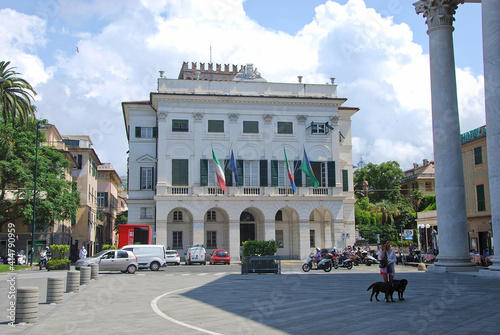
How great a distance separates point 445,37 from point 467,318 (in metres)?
13.1

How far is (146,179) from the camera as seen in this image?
161 feet

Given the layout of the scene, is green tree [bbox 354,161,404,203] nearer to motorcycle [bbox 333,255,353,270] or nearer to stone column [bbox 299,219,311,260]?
stone column [bbox 299,219,311,260]

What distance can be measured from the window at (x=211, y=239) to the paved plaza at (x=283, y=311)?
31.7 meters

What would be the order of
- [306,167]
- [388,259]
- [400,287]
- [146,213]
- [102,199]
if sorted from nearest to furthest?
[400,287]
[388,259]
[306,167]
[146,213]
[102,199]

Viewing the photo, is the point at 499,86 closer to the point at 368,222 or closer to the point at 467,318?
the point at 467,318

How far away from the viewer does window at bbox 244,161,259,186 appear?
48.6 meters

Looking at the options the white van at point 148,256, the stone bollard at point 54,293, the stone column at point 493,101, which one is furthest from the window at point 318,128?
the stone bollard at point 54,293

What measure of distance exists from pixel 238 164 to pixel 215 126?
4422mm

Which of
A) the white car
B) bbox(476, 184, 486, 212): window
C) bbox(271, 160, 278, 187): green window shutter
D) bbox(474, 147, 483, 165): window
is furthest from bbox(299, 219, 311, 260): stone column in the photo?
bbox(474, 147, 483, 165): window

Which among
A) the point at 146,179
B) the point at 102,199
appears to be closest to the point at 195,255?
the point at 146,179

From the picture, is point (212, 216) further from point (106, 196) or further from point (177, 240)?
point (106, 196)

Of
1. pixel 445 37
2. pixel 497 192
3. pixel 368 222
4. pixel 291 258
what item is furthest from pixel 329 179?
pixel 497 192

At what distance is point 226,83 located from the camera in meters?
49.9

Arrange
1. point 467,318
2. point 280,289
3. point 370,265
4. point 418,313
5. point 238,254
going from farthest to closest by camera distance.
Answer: point 238,254
point 370,265
point 280,289
point 418,313
point 467,318
